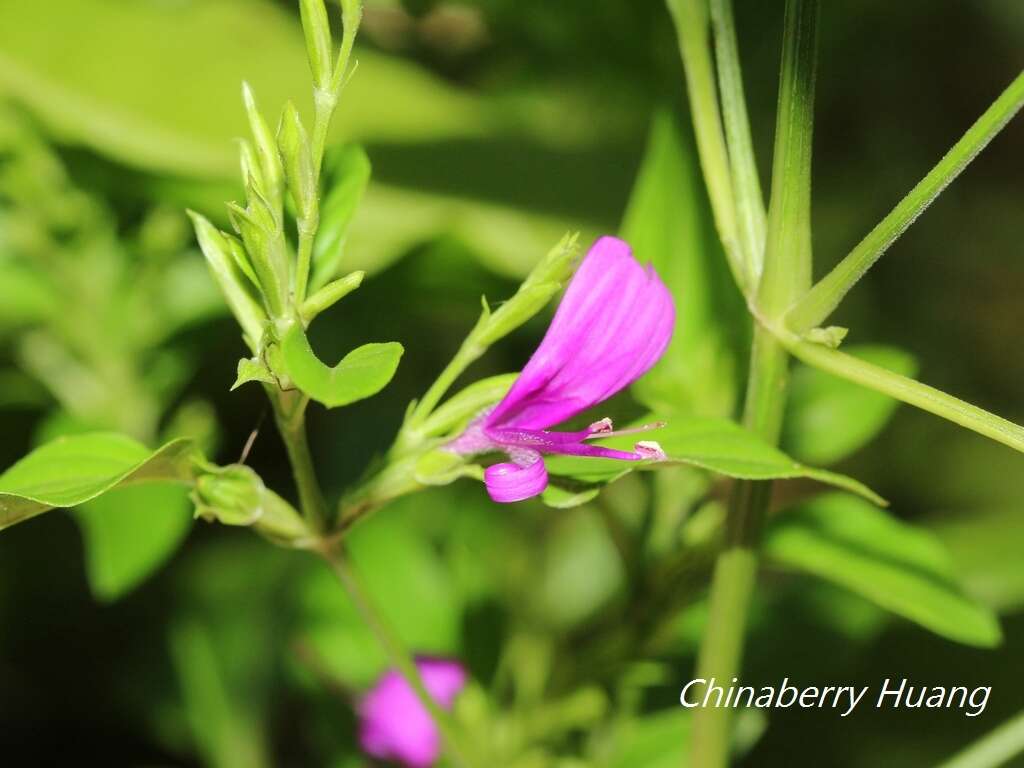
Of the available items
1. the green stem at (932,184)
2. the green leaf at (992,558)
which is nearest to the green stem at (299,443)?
the green stem at (932,184)

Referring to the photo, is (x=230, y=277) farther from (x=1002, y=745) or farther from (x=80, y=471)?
(x=1002, y=745)

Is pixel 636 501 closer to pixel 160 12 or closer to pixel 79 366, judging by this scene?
pixel 79 366

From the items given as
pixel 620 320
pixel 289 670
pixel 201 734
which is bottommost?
pixel 201 734

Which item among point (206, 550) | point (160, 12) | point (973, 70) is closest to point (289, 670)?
point (206, 550)

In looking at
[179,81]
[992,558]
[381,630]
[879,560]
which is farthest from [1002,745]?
[179,81]

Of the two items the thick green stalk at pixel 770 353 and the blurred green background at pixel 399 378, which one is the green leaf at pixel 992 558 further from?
the thick green stalk at pixel 770 353

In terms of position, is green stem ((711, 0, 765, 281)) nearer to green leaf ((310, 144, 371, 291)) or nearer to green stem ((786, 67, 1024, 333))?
green stem ((786, 67, 1024, 333))
